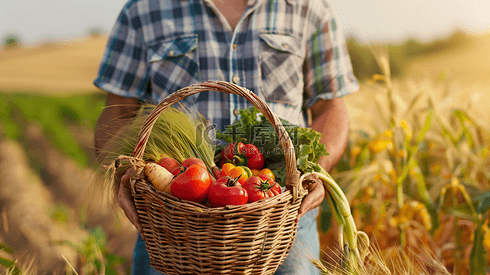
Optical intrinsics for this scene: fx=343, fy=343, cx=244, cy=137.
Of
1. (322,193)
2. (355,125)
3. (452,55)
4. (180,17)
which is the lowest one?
(452,55)

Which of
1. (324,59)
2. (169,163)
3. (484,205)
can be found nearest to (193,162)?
(169,163)

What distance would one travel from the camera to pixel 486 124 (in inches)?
80.0

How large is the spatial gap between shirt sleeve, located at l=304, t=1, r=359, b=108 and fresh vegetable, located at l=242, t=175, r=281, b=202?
2.31ft

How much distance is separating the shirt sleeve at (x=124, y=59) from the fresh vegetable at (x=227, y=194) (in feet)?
2.53

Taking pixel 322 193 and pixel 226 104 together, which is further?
pixel 226 104

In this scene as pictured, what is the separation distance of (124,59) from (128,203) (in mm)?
740

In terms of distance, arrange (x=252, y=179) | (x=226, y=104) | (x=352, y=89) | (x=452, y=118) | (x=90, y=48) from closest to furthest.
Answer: (x=252, y=179) → (x=226, y=104) → (x=352, y=89) → (x=452, y=118) → (x=90, y=48)

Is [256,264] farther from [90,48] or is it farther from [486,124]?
[90,48]

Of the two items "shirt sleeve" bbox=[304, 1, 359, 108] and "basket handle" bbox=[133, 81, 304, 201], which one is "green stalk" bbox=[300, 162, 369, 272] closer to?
"basket handle" bbox=[133, 81, 304, 201]

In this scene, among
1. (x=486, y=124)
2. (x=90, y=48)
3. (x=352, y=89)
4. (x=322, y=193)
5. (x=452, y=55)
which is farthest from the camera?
(x=452, y=55)

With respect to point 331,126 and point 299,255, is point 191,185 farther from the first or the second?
point 331,126

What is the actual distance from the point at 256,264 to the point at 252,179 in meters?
0.25

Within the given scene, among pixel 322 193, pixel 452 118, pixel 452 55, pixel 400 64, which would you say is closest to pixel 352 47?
pixel 400 64

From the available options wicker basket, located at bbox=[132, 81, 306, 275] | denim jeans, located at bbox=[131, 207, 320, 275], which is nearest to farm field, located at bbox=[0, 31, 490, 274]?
denim jeans, located at bbox=[131, 207, 320, 275]
